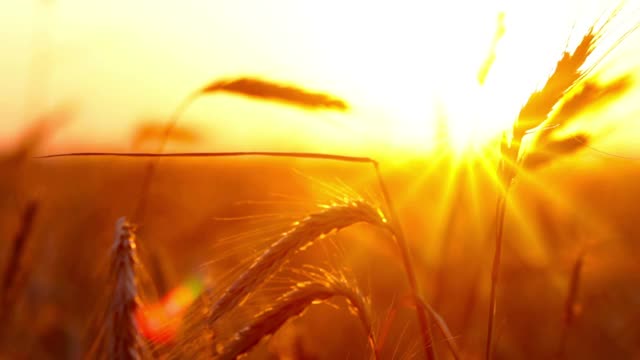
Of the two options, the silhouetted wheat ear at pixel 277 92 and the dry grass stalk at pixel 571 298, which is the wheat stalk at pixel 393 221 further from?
the dry grass stalk at pixel 571 298

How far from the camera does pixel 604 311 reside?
201 inches

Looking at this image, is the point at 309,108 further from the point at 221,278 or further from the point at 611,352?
the point at 611,352

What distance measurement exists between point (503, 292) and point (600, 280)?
77cm

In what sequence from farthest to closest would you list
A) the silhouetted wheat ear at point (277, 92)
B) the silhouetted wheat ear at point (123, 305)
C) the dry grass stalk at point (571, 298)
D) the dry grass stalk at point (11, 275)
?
the dry grass stalk at point (571, 298) < the dry grass stalk at point (11, 275) < the silhouetted wheat ear at point (277, 92) < the silhouetted wheat ear at point (123, 305)

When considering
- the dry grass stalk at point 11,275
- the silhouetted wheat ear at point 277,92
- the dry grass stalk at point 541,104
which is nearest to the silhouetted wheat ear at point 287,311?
the dry grass stalk at point 541,104

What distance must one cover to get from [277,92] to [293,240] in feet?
2.01

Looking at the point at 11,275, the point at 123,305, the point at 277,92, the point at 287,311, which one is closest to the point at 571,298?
the point at 277,92

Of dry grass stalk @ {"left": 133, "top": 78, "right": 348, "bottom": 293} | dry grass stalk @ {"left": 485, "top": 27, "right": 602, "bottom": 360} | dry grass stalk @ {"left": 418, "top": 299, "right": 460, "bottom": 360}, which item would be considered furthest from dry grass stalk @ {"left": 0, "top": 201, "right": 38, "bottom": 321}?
dry grass stalk @ {"left": 485, "top": 27, "right": 602, "bottom": 360}

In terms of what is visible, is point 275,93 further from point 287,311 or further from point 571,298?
point 571,298

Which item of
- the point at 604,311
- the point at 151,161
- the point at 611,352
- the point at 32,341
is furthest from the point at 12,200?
the point at 604,311

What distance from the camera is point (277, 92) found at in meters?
2.08

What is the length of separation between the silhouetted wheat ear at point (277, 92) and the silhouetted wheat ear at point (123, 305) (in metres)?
0.61

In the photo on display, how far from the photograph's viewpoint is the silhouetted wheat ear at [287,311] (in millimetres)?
1526

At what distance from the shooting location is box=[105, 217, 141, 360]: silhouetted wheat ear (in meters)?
1.41
